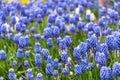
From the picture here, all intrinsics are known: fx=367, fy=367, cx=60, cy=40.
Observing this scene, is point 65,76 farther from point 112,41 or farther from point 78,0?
point 78,0

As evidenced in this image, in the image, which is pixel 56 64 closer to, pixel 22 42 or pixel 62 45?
pixel 62 45

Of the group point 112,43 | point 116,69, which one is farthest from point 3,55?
point 116,69

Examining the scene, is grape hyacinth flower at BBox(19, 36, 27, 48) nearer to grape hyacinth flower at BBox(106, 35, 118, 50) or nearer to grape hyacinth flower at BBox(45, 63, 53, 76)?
grape hyacinth flower at BBox(45, 63, 53, 76)

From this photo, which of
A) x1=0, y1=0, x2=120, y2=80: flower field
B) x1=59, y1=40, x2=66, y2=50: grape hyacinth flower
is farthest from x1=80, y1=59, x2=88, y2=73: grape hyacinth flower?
x1=59, y1=40, x2=66, y2=50: grape hyacinth flower

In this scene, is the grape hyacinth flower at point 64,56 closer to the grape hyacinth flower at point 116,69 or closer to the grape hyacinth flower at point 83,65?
the grape hyacinth flower at point 83,65

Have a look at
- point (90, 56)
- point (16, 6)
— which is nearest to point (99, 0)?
point (16, 6)

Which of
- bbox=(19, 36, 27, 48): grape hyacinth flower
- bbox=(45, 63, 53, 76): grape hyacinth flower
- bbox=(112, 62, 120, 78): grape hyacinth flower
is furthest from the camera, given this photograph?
bbox=(19, 36, 27, 48): grape hyacinth flower

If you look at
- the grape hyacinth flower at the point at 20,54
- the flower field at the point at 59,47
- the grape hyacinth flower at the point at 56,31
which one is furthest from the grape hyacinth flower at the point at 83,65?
the grape hyacinth flower at the point at 56,31

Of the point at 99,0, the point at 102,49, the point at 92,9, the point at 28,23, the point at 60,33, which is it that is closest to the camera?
the point at 102,49
